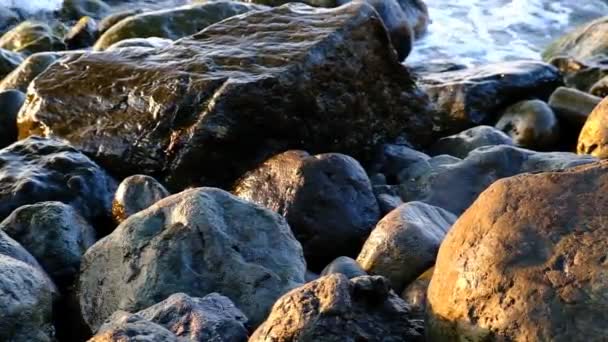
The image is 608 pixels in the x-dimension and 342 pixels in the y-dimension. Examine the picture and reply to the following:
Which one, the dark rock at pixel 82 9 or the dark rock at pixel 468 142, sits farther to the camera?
the dark rock at pixel 82 9

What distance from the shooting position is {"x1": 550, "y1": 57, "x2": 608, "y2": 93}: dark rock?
996 cm

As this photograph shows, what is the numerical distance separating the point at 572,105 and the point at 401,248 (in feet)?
13.6

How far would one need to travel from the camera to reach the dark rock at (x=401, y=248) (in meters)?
4.70

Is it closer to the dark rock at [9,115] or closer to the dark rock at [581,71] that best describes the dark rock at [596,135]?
the dark rock at [581,71]

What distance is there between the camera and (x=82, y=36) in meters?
11.8

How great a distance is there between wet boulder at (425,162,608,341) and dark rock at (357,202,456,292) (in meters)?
1.13

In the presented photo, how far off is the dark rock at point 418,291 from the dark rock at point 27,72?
193 inches

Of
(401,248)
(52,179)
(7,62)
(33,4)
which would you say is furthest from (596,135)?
(33,4)

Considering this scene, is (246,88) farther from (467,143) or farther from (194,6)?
(194,6)

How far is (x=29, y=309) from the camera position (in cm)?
387

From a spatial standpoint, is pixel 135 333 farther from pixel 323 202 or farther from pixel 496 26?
pixel 496 26

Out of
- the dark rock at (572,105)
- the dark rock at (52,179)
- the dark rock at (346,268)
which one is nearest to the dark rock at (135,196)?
the dark rock at (52,179)

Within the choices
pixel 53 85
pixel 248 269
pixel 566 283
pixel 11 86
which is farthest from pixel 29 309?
pixel 11 86

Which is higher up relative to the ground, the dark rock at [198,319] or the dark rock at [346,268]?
the dark rock at [198,319]
